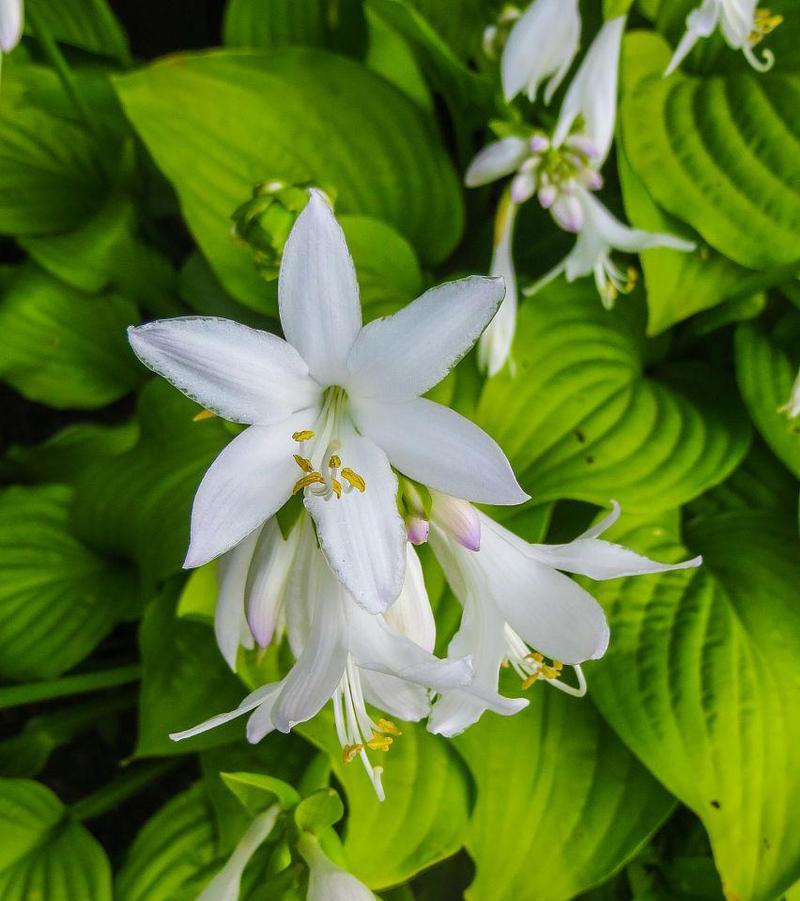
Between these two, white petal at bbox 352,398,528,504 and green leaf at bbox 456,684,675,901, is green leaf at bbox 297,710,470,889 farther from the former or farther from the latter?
white petal at bbox 352,398,528,504

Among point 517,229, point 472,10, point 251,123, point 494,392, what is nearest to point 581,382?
point 494,392

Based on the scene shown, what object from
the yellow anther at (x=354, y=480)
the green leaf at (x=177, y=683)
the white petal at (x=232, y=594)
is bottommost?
the green leaf at (x=177, y=683)

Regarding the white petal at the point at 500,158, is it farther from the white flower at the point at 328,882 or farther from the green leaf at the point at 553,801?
the white flower at the point at 328,882

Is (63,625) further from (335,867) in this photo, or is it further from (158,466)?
(335,867)

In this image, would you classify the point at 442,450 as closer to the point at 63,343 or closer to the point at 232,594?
the point at 232,594

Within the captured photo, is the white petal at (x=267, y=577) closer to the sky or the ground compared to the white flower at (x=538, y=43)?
closer to the ground

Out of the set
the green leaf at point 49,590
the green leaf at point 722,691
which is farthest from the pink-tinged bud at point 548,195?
the green leaf at point 49,590

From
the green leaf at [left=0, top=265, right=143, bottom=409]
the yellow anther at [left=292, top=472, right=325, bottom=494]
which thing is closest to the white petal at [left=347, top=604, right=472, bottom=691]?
the yellow anther at [left=292, top=472, right=325, bottom=494]
